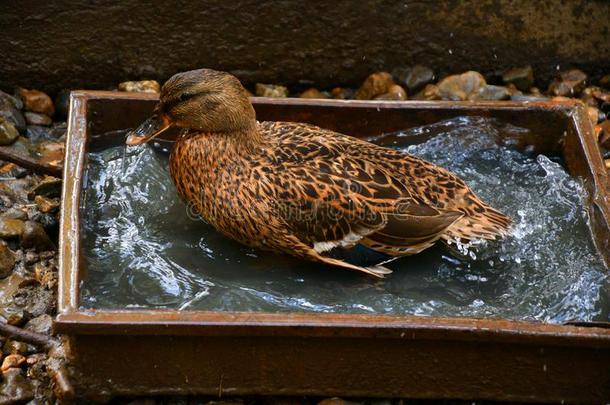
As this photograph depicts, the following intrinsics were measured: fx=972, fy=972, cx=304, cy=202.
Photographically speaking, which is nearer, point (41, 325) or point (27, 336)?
point (27, 336)

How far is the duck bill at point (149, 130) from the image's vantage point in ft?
15.8

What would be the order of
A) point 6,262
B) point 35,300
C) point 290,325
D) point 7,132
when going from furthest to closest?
1. point 7,132
2. point 6,262
3. point 35,300
4. point 290,325

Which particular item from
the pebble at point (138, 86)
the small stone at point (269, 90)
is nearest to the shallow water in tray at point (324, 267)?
the pebble at point (138, 86)

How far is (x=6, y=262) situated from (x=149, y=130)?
992 millimetres

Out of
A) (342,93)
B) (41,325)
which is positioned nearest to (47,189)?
(41,325)

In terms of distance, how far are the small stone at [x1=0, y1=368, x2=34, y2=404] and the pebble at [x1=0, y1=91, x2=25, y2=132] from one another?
1.97m

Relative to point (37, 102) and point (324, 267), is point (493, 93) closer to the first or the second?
point (324, 267)

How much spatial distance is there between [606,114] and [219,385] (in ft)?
11.5

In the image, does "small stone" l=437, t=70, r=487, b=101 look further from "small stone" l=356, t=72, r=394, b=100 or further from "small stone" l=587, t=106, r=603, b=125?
"small stone" l=587, t=106, r=603, b=125

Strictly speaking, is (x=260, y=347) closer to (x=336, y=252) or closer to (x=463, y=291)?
(x=336, y=252)

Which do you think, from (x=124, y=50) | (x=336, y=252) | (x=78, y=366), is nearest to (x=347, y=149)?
(x=336, y=252)

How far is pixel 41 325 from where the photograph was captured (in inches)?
184

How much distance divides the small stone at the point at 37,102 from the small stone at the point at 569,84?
10.9 ft

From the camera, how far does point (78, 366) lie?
4.05m
